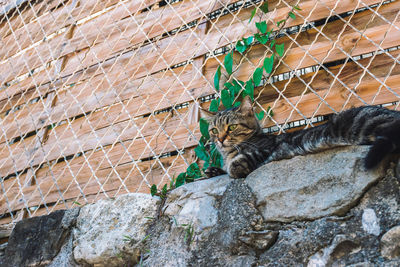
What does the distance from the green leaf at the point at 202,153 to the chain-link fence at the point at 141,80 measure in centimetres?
9

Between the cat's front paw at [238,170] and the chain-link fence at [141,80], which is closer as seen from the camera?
the cat's front paw at [238,170]

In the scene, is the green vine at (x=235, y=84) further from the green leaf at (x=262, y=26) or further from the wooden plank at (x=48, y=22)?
the wooden plank at (x=48, y=22)

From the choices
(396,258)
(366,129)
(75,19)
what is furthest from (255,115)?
(75,19)

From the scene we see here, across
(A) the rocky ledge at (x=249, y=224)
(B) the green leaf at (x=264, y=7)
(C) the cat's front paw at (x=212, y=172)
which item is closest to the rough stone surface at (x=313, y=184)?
(A) the rocky ledge at (x=249, y=224)

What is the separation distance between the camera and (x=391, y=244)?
1.28 metres

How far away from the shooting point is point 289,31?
2373mm

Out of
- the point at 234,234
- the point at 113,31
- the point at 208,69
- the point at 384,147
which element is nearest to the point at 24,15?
the point at 113,31

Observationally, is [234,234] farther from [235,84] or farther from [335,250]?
[235,84]

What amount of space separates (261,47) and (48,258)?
1644 mm

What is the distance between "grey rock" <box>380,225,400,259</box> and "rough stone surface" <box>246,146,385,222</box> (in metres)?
0.18

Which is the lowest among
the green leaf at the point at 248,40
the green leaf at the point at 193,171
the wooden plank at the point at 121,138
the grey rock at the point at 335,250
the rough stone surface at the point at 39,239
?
the green leaf at the point at 193,171

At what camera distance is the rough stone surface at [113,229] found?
190cm

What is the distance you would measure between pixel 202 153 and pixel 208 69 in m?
0.55

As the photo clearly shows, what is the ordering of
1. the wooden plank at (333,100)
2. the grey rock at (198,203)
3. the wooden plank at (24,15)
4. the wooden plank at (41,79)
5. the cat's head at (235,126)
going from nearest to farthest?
the grey rock at (198,203) → the wooden plank at (333,100) → the cat's head at (235,126) → the wooden plank at (41,79) → the wooden plank at (24,15)
